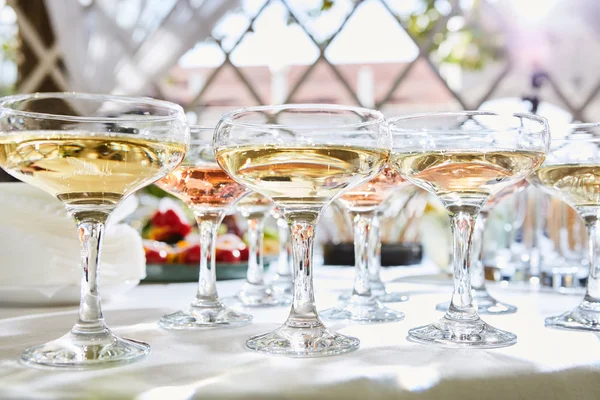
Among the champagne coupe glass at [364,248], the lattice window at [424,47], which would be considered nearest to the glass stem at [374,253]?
the champagne coupe glass at [364,248]

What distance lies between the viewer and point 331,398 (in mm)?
277

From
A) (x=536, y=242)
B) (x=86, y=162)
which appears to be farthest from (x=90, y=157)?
(x=536, y=242)

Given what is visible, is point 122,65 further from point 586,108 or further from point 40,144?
point 40,144

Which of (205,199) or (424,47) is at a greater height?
(424,47)

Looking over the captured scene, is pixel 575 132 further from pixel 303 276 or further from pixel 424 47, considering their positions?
pixel 424 47

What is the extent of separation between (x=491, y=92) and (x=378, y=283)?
1765mm

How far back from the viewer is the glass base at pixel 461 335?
39 centimetres

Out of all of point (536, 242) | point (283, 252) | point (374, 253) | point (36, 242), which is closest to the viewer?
point (36, 242)

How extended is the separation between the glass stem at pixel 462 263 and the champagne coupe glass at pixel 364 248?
7 cm

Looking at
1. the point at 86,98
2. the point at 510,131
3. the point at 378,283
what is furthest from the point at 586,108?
the point at 86,98

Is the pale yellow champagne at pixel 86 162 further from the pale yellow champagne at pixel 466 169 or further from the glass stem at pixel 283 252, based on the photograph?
the glass stem at pixel 283 252

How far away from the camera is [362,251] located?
0.54 meters

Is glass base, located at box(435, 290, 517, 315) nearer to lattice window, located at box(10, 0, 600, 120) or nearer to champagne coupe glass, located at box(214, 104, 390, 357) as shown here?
champagne coupe glass, located at box(214, 104, 390, 357)

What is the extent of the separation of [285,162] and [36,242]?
0.82 feet
